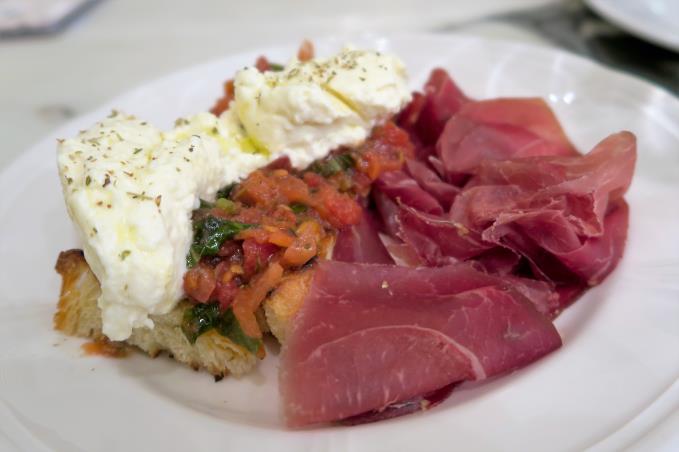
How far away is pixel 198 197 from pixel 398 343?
985 millimetres

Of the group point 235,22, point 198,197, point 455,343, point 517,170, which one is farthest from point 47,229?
point 235,22

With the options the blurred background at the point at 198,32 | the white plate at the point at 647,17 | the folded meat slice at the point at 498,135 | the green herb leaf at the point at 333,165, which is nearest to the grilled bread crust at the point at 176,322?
the green herb leaf at the point at 333,165

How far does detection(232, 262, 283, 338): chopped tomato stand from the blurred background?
264 cm

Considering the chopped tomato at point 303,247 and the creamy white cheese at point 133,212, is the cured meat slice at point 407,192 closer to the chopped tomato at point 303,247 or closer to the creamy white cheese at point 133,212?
the chopped tomato at point 303,247

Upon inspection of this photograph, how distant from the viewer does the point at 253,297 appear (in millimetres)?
2279

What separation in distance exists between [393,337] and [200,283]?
744 mm

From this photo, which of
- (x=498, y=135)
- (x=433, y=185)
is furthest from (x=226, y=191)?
(x=498, y=135)

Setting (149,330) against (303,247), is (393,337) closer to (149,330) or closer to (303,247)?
(303,247)

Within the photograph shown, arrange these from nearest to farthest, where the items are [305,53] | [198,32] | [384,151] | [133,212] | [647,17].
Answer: [133,212]
[384,151]
[305,53]
[647,17]
[198,32]

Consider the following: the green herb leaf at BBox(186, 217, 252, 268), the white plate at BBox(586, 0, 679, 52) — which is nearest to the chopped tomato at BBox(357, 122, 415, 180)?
the green herb leaf at BBox(186, 217, 252, 268)

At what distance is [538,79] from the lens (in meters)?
3.50

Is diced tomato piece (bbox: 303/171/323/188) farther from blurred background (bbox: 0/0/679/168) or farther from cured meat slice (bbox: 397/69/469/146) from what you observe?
blurred background (bbox: 0/0/679/168)

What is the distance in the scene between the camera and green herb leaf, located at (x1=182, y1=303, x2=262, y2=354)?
2.28 meters

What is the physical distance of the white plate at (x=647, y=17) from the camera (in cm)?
380
